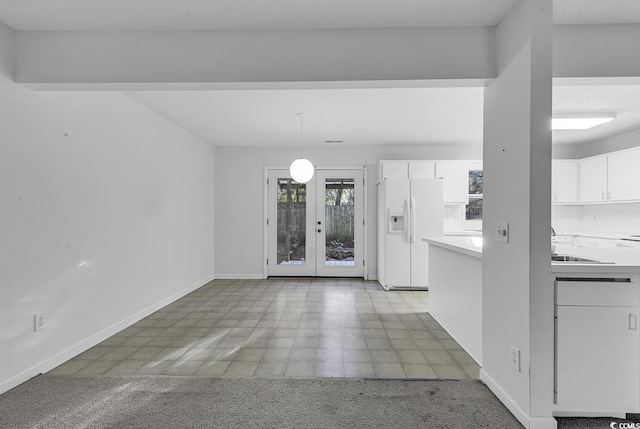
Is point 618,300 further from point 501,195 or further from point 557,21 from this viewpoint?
point 557,21

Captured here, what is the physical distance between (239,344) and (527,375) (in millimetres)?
2171

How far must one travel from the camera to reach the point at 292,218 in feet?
19.5

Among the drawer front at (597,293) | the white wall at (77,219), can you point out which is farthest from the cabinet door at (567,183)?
the white wall at (77,219)

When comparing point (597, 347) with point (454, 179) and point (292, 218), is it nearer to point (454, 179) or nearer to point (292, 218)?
point (454, 179)

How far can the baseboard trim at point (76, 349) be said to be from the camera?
84.6 inches

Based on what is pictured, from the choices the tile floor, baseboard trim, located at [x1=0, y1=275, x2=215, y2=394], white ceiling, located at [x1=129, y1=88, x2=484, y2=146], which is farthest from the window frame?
baseboard trim, located at [x1=0, y1=275, x2=215, y2=394]

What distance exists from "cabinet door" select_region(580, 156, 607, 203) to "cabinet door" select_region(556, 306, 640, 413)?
4303 mm

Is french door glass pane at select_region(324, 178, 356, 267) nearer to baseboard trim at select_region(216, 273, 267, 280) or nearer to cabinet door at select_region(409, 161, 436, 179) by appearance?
cabinet door at select_region(409, 161, 436, 179)

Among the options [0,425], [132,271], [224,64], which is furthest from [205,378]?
[224,64]

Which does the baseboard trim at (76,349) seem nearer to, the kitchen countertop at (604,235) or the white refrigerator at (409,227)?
the white refrigerator at (409,227)

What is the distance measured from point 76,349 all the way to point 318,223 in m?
3.90

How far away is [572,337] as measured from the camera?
177 centimetres

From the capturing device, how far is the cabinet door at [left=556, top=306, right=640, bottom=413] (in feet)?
5.75

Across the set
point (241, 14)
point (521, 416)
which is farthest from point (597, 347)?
Result: point (241, 14)
